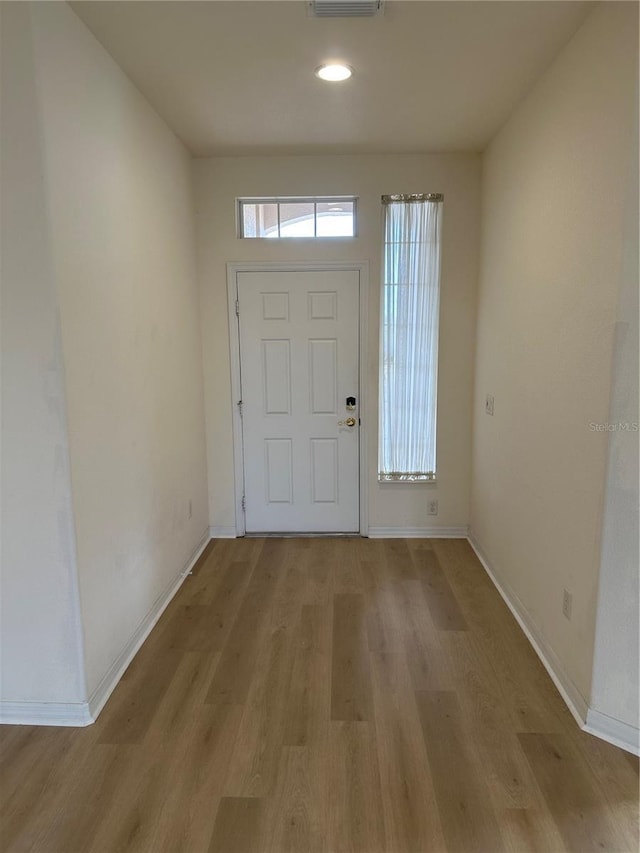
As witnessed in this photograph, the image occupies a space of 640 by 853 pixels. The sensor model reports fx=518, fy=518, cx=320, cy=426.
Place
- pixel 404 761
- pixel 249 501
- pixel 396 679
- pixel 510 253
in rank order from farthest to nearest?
pixel 249 501
pixel 510 253
pixel 396 679
pixel 404 761

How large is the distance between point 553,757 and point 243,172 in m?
3.68

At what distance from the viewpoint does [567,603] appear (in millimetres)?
2186

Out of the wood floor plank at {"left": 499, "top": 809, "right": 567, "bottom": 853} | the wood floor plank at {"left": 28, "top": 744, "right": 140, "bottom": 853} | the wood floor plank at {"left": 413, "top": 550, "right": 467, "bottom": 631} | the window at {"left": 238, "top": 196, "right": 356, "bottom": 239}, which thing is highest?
the window at {"left": 238, "top": 196, "right": 356, "bottom": 239}

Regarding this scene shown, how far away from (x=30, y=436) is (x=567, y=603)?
87.8 inches

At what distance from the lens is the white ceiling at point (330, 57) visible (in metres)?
1.96

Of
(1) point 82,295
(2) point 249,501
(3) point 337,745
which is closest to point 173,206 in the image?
(1) point 82,295

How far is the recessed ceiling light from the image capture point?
2334mm

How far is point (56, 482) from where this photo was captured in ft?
6.23

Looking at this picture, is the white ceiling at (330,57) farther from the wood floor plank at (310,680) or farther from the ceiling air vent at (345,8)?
the wood floor plank at (310,680)

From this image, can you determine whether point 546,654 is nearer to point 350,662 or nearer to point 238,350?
point 350,662

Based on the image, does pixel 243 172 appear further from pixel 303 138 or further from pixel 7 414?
pixel 7 414

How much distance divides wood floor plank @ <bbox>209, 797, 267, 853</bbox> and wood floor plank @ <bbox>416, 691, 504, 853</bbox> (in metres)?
0.57

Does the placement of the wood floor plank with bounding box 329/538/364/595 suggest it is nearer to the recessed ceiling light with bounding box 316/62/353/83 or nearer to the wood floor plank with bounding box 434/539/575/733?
the wood floor plank with bounding box 434/539/575/733

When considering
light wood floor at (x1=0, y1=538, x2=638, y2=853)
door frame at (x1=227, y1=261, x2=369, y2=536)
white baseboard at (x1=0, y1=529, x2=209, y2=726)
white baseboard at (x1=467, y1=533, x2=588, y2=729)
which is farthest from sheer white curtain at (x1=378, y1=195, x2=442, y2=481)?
white baseboard at (x1=0, y1=529, x2=209, y2=726)
